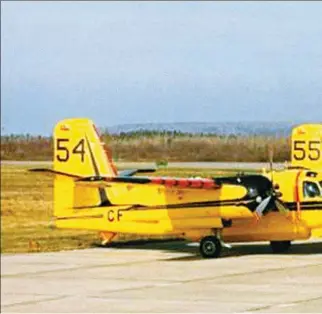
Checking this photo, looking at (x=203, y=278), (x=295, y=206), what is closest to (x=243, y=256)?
(x=295, y=206)

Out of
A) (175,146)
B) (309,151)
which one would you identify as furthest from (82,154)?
(309,151)

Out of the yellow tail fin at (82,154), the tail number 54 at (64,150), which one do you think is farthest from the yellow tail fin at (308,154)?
the tail number 54 at (64,150)

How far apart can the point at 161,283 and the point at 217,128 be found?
6214 millimetres

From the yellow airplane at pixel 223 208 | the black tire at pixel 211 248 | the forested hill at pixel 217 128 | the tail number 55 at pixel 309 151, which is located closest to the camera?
the forested hill at pixel 217 128

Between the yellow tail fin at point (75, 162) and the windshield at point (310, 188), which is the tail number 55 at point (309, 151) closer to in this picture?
the windshield at point (310, 188)

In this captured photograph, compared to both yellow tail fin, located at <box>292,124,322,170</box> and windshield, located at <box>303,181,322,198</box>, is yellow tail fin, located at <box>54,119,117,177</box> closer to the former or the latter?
windshield, located at <box>303,181,322,198</box>

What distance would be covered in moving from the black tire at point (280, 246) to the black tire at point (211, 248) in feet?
3.20

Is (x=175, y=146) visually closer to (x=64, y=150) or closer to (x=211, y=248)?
(x=64, y=150)

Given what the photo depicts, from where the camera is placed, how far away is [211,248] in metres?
16.6

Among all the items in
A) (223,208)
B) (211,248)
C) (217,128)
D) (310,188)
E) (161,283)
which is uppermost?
(217,128)

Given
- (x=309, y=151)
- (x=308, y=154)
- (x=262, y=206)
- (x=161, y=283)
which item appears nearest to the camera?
(x=161, y=283)

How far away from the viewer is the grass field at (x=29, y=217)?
3.66 meters

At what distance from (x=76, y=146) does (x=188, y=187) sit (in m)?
6.77

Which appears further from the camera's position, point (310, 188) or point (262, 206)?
point (310, 188)
